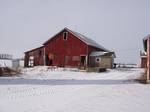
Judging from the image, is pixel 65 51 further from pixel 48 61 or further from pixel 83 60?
pixel 48 61

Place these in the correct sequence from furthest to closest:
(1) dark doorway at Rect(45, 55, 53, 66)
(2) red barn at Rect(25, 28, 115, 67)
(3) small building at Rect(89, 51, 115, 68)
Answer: (1) dark doorway at Rect(45, 55, 53, 66) < (3) small building at Rect(89, 51, 115, 68) < (2) red barn at Rect(25, 28, 115, 67)

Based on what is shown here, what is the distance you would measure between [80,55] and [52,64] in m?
5.59

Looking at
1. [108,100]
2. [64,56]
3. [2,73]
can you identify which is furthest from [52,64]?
[108,100]

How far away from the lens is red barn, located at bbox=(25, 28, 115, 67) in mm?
44094

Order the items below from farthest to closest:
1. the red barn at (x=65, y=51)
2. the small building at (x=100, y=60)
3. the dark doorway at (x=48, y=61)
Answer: the dark doorway at (x=48, y=61)
the small building at (x=100, y=60)
the red barn at (x=65, y=51)

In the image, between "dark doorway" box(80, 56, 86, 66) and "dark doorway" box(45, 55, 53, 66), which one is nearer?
"dark doorway" box(80, 56, 86, 66)

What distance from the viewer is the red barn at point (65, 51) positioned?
44094 mm

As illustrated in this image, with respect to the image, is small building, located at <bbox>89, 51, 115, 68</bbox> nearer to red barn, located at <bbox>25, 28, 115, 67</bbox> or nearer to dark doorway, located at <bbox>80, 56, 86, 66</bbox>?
red barn, located at <bbox>25, 28, 115, 67</bbox>

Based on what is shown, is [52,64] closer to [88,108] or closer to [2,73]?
[2,73]

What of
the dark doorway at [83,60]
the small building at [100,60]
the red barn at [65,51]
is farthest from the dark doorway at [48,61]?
the small building at [100,60]

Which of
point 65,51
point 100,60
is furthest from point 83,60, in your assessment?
point 65,51

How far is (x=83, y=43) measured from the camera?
43969 mm

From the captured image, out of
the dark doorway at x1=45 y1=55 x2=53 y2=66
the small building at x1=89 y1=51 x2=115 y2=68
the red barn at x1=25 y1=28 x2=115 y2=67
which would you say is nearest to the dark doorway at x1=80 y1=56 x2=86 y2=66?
the red barn at x1=25 y1=28 x2=115 y2=67

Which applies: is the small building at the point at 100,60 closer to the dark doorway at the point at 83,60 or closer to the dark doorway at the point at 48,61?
the dark doorway at the point at 83,60
